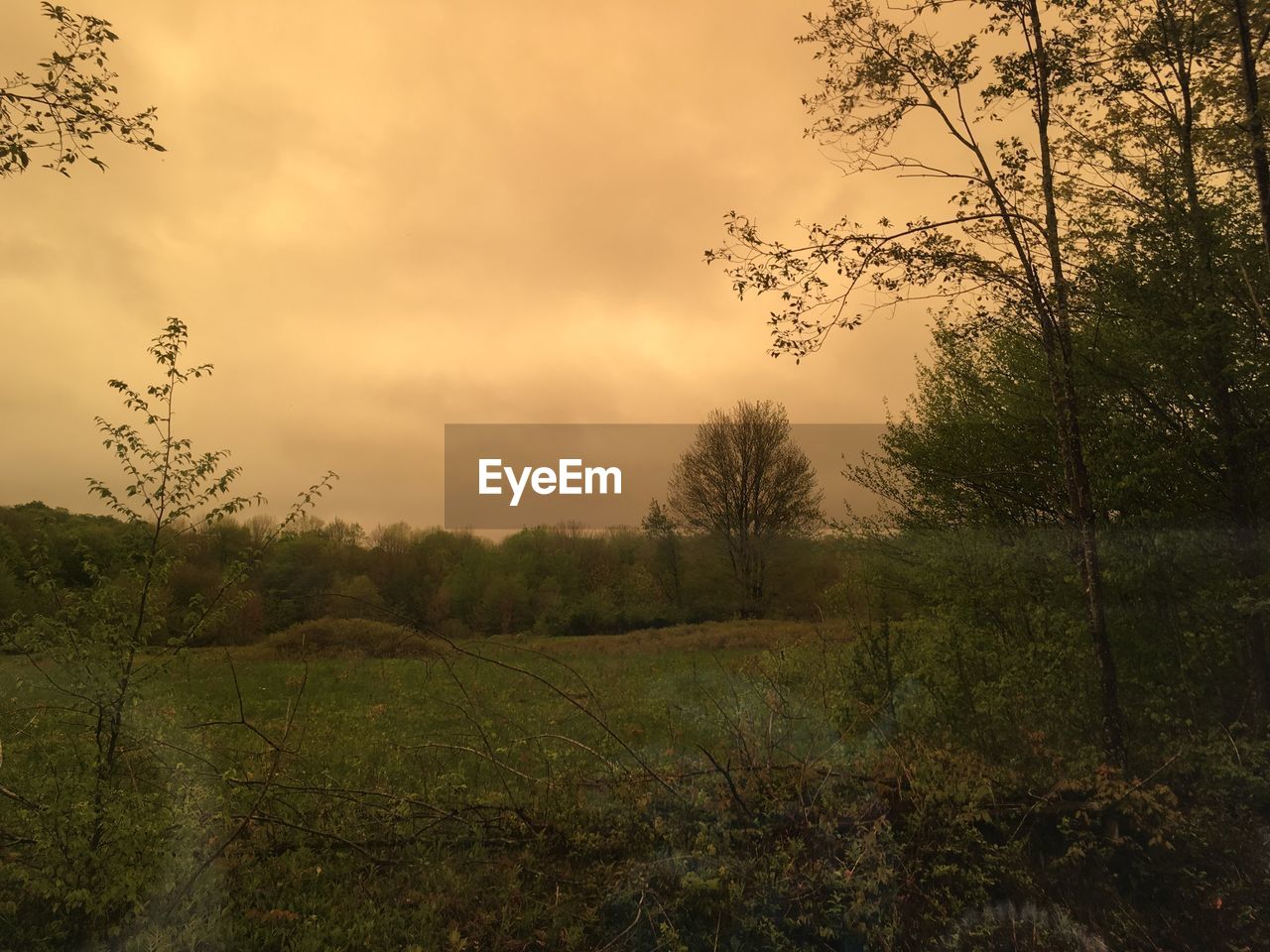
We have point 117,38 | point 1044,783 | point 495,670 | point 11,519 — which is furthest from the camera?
point 11,519

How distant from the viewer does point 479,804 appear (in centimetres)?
692

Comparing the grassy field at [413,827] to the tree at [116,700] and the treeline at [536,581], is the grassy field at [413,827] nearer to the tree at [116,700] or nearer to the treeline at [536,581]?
the tree at [116,700]

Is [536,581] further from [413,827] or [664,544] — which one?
[413,827]

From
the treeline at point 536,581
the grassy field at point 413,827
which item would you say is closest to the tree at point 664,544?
the treeline at point 536,581

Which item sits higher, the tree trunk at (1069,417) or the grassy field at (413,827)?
the tree trunk at (1069,417)

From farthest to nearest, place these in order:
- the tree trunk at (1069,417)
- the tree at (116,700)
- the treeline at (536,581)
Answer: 1. the treeline at (536,581)
2. the tree trunk at (1069,417)
3. the tree at (116,700)

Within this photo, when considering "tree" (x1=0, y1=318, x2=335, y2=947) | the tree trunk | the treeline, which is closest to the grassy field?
"tree" (x1=0, y1=318, x2=335, y2=947)

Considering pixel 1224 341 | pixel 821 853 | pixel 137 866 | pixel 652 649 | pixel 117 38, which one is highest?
pixel 117 38

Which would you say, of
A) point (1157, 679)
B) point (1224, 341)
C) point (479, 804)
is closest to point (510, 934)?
point (479, 804)

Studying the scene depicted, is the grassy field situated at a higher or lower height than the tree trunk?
lower

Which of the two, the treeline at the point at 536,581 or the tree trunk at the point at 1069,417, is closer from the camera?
the tree trunk at the point at 1069,417

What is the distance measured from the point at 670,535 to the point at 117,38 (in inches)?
1578

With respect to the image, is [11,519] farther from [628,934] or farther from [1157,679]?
[1157,679]

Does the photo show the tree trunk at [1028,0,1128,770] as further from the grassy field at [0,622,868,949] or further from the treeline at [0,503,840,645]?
the treeline at [0,503,840,645]
